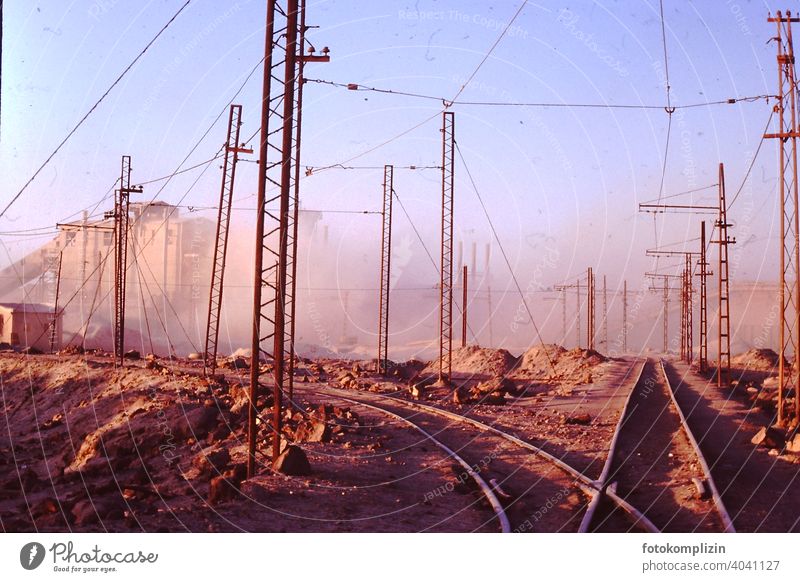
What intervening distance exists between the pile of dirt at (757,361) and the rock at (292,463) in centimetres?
4627

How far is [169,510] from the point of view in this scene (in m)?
10.2

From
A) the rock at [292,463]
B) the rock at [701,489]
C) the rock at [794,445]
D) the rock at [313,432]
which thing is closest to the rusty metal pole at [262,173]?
the rock at [292,463]

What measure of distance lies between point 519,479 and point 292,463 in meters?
4.06

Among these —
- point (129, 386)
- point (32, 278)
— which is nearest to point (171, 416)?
point (129, 386)

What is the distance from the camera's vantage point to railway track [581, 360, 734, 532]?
9.87 m

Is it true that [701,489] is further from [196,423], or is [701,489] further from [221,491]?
[196,423]

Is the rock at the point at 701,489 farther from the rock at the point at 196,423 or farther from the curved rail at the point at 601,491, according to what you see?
the rock at the point at 196,423

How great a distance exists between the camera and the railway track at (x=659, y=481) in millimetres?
9867

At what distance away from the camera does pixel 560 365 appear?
40000 mm

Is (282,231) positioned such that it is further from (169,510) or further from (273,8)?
(169,510)

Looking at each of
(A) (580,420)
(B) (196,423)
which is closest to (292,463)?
(B) (196,423)

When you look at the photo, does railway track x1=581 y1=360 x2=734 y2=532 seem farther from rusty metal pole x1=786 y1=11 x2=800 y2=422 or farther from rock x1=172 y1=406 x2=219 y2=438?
rock x1=172 y1=406 x2=219 y2=438

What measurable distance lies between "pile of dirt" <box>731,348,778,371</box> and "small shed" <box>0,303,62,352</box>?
50.6 m

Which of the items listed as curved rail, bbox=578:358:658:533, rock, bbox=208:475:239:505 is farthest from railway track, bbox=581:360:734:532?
rock, bbox=208:475:239:505
